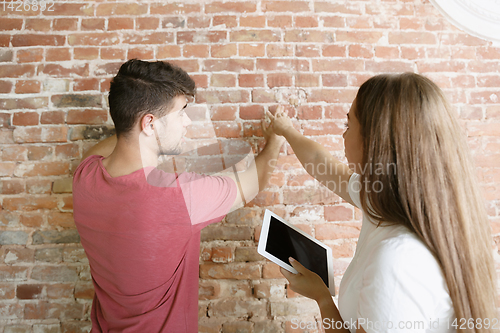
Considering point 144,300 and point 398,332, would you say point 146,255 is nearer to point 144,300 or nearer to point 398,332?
point 144,300

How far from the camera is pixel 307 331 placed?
4.68 ft

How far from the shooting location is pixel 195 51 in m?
1.41

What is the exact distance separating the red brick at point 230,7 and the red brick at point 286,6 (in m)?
0.06

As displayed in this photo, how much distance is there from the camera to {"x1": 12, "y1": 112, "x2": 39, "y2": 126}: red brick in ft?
4.62

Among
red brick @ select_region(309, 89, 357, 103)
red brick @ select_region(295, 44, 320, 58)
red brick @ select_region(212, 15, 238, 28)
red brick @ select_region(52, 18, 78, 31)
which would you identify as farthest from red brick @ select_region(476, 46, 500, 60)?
red brick @ select_region(52, 18, 78, 31)

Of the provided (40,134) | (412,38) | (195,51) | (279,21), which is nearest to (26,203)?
(40,134)

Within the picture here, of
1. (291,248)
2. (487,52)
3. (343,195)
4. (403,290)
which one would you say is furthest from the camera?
(487,52)

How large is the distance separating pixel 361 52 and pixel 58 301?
6.65 feet

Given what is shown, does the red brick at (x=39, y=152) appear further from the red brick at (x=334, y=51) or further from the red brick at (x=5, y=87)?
the red brick at (x=334, y=51)

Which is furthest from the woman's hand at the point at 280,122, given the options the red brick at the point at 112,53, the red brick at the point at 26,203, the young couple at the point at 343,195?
the red brick at the point at 26,203

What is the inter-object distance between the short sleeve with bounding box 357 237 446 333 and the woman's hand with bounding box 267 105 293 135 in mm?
713

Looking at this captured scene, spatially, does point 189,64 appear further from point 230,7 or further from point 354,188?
point 354,188

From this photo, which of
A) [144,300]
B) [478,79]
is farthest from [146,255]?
[478,79]

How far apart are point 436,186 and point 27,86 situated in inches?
72.7
